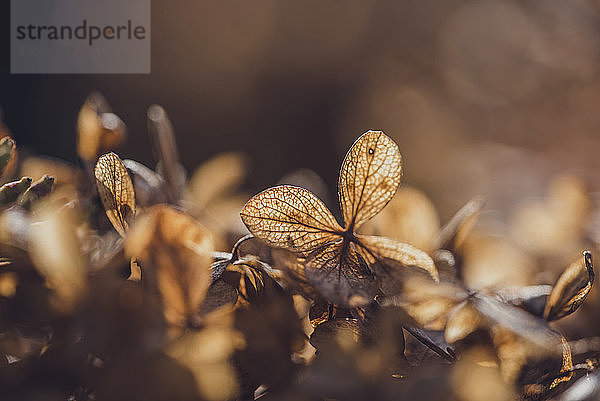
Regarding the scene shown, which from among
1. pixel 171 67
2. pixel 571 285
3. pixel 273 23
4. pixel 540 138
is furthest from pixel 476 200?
pixel 540 138

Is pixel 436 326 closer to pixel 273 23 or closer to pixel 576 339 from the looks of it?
pixel 576 339

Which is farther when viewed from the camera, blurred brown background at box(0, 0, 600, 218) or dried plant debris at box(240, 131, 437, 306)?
blurred brown background at box(0, 0, 600, 218)

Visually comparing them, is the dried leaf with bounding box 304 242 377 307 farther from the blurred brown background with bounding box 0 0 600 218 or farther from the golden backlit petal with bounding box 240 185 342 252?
the blurred brown background with bounding box 0 0 600 218

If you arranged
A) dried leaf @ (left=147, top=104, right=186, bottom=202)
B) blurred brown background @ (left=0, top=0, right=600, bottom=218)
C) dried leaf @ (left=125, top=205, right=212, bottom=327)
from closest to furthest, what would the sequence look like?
dried leaf @ (left=125, top=205, right=212, bottom=327)
dried leaf @ (left=147, top=104, right=186, bottom=202)
blurred brown background @ (left=0, top=0, right=600, bottom=218)

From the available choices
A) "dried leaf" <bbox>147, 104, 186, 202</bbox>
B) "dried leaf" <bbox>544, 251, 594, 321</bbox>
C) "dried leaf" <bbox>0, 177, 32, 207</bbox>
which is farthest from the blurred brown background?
"dried leaf" <bbox>544, 251, 594, 321</bbox>

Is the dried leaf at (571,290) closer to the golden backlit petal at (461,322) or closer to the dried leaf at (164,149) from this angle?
the golden backlit petal at (461,322)

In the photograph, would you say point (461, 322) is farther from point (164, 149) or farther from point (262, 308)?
point (164, 149)

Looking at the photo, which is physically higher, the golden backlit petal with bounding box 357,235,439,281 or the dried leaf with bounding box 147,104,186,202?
the dried leaf with bounding box 147,104,186,202
